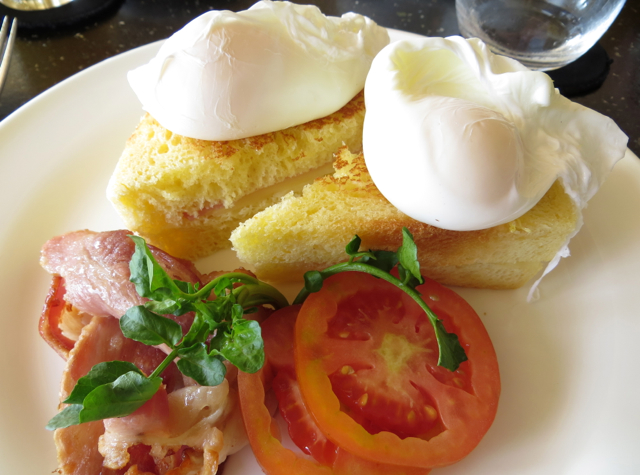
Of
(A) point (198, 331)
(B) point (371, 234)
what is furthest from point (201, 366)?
(B) point (371, 234)

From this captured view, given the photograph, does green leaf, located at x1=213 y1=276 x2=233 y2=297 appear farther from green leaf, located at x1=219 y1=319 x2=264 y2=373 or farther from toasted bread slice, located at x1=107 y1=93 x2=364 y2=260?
toasted bread slice, located at x1=107 y1=93 x2=364 y2=260

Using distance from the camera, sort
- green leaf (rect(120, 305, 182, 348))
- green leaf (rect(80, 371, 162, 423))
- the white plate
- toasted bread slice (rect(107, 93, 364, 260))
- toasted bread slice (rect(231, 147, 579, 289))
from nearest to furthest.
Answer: green leaf (rect(80, 371, 162, 423))
green leaf (rect(120, 305, 182, 348))
the white plate
toasted bread slice (rect(231, 147, 579, 289))
toasted bread slice (rect(107, 93, 364, 260))

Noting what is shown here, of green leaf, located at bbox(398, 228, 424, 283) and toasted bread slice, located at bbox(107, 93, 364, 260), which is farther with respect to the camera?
toasted bread slice, located at bbox(107, 93, 364, 260)

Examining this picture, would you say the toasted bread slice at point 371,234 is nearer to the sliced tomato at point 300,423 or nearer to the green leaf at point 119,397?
the sliced tomato at point 300,423

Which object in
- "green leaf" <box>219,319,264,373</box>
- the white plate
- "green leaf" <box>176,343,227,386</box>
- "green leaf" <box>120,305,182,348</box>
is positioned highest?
"green leaf" <box>120,305,182,348</box>

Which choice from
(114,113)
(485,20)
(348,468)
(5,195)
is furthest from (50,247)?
(485,20)

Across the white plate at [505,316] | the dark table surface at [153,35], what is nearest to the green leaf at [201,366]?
the white plate at [505,316]

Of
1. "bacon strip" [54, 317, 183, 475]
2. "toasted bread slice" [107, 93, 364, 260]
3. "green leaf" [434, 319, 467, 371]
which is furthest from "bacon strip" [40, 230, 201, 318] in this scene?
"green leaf" [434, 319, 467, 371]

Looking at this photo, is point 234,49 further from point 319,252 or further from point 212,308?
point 212,308
